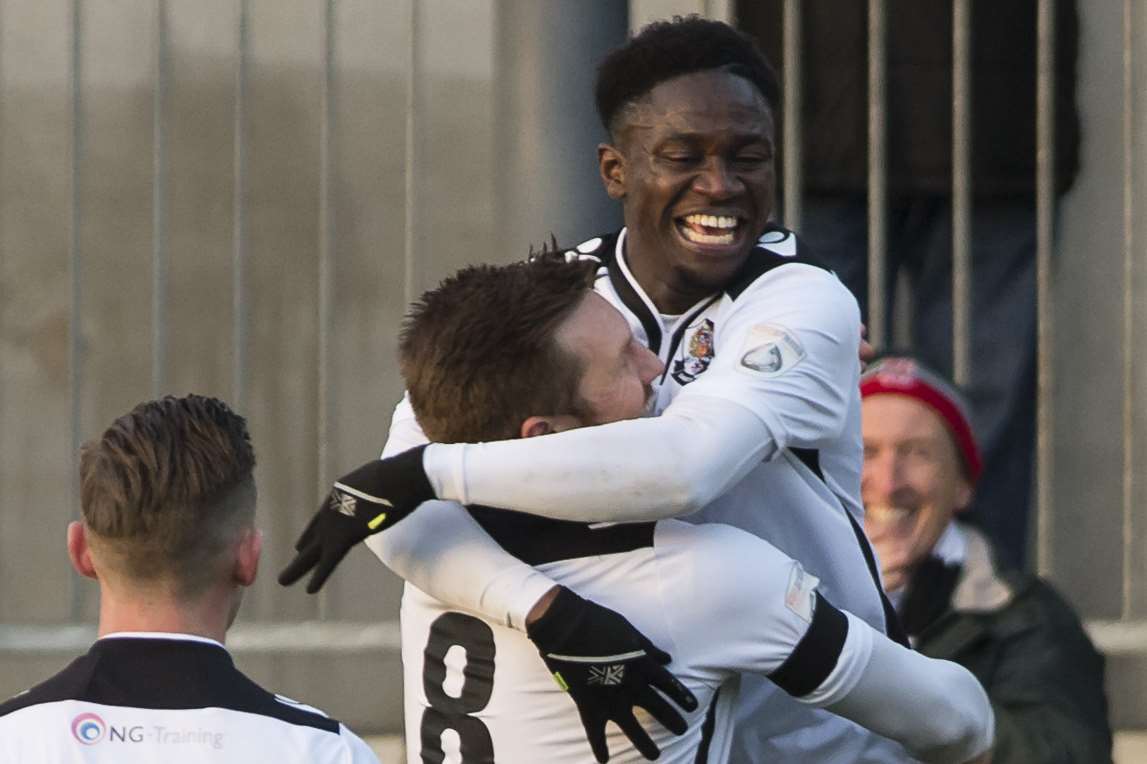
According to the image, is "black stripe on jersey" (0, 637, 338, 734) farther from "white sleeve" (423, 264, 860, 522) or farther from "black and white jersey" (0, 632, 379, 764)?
"white sleeve" (423, 264, 860, 522)

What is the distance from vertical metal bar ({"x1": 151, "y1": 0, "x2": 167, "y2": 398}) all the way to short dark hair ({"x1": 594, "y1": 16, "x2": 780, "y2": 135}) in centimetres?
183

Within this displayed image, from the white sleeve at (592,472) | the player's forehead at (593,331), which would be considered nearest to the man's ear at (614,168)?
the player's forehead at (593,331)

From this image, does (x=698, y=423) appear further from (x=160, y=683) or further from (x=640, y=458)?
(x=160, y=683)

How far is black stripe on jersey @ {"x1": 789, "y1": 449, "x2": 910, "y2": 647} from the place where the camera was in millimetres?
2936

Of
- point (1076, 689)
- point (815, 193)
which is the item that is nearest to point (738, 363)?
point (1076, 689)

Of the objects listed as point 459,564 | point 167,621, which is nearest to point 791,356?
point 459,564

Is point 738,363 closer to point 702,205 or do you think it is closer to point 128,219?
point 702,205

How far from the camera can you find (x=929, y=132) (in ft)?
15.6

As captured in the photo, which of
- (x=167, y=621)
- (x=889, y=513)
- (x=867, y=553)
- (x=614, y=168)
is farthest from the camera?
(x=889, y=513)

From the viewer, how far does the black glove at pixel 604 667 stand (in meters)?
2.47

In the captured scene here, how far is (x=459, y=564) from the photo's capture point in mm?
2627

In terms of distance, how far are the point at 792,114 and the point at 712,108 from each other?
1753 mm

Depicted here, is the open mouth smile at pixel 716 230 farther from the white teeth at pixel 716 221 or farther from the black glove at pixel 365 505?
the black glove at pixel 365 505

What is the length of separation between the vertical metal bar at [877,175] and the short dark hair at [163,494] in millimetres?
2368
